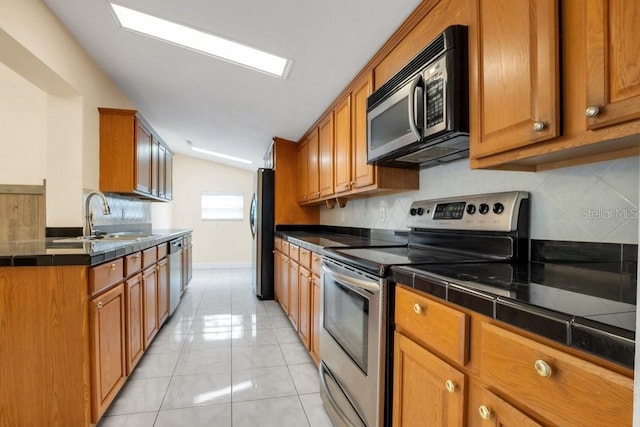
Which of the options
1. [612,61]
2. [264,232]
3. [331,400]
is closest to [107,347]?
[331,400]

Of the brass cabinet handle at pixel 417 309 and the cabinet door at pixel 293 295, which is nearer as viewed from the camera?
the brass cabinet handle at pixel 417 309

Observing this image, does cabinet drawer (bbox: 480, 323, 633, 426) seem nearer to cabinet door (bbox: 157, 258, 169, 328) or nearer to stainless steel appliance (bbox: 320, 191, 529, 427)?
stainless steel appliance (bbox: 320, 191, 529, 427)

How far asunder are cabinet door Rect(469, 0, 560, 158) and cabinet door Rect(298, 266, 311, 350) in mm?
1625

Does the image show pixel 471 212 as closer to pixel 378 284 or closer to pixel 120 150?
pixel 378 284

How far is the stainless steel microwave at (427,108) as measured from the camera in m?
1.26

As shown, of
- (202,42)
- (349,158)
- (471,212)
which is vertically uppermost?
(202,42)

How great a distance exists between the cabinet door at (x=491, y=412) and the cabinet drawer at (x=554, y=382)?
1.2 inches

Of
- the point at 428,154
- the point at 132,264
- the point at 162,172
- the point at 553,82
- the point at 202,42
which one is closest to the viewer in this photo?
the point at 553,82

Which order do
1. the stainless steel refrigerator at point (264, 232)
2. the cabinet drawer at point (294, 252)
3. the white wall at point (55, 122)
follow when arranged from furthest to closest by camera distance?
the stainless steel refrigerator at point (264, 232)
the cabinet drawer at point (294, 252)
the white wall at point (55, 122)

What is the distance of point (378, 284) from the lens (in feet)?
4.07

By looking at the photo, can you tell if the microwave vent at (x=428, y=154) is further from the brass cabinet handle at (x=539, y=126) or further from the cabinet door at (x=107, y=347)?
the cabinet door at (x=107, y=347)


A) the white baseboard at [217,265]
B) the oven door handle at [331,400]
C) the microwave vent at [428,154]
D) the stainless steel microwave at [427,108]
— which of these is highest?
the stainless steel microwave at [427,108]

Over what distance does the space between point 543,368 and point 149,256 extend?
8.76ft

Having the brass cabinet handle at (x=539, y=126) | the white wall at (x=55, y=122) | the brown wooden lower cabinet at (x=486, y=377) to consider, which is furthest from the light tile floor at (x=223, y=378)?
the brass cabinet handle at (x=539, y=126)
